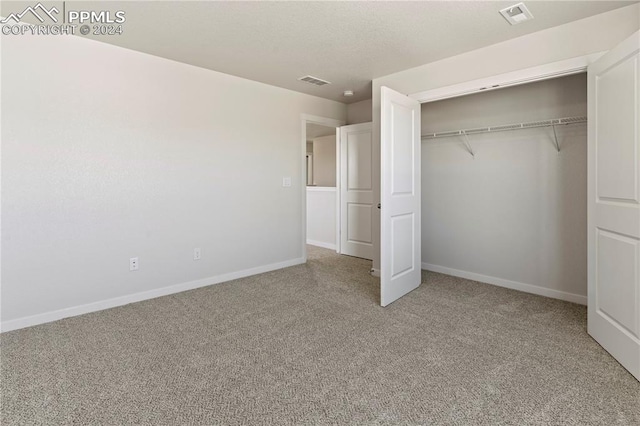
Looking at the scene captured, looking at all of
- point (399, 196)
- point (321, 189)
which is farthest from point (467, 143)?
point (321, 189)

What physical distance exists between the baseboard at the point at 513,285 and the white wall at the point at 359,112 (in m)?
2.36

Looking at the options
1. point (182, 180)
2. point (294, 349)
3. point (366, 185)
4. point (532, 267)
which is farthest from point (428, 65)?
point (294, 349)

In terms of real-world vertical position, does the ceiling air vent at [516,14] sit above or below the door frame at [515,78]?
above

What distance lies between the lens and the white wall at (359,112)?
519cm

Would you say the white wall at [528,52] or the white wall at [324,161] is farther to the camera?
the white wall at [324,161]

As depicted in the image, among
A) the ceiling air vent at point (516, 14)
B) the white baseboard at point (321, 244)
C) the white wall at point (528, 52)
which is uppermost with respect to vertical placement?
the ceiling air vent at point (516, 14)

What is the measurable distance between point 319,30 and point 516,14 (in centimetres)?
151

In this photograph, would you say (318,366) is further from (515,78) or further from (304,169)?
(304,169)

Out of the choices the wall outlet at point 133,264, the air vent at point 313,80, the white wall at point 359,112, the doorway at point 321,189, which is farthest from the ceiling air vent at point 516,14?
the wall outlet at point 133,264

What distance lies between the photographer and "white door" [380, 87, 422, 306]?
122 inches

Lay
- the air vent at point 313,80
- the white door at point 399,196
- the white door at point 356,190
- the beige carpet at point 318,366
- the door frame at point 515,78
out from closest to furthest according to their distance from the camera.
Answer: the beige carpet at point 318,366 < the door frame at point 515,78 < the white door at point 399,196 < the air vent at point 313,80 < the white door at point 356,190

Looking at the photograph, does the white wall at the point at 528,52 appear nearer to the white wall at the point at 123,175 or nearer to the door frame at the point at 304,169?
the door frame at the point at 304,169

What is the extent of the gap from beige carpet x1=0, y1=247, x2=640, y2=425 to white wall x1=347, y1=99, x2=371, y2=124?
3012 millimetres

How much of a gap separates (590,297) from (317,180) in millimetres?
5506
